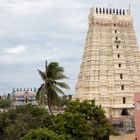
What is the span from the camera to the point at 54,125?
37.7 metres

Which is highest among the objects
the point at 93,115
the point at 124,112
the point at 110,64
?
the point at 110,64

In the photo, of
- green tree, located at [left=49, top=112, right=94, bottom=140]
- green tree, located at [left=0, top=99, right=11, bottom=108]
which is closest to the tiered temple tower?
green tree, located at [left=49, top=112, right=94, bottom=140]

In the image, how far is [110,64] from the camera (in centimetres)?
7269

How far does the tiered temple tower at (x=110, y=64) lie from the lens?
72062mm

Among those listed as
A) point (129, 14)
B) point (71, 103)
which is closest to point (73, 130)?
point (71, 103)

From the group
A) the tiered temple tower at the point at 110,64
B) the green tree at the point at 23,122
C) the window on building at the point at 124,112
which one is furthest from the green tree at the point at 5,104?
the green tree at the point at 23,122

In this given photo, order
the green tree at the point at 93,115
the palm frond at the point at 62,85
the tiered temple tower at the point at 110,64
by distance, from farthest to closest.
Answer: the tiered temple tower at the point at 110,64 < the palm frond at the point at 62,85 < the green tree at the point at 93,115

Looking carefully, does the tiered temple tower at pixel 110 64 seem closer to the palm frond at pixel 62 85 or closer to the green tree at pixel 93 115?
the palm frond at pixel 62 85

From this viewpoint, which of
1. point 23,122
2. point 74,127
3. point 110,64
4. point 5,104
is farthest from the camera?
point 5,104

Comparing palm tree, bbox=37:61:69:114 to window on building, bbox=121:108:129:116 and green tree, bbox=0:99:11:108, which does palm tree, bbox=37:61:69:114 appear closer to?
window on building, bbox=121:108:129:116

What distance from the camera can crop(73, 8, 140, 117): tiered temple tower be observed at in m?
72.1

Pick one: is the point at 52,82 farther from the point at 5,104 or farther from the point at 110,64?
the point at 5,104

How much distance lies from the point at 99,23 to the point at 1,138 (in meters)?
31.7

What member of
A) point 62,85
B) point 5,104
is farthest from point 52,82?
point 5,104
